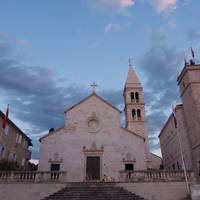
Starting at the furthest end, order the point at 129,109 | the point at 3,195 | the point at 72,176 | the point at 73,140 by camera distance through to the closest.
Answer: the point at 129,109
the point at 73,140
the point at 72,176
the point at 3,195

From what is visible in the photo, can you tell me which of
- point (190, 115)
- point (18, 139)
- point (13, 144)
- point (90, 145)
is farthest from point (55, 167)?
point (190, 115)

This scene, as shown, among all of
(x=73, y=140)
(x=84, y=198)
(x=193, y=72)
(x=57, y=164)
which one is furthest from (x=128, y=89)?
(x=84, y=198)

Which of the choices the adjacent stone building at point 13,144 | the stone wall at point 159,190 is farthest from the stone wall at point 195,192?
the adjacent stone building at point 13,144

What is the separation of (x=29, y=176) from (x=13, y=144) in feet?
37.4

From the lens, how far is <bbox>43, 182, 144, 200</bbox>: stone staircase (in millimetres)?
15396

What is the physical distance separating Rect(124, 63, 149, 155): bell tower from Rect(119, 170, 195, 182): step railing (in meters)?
14.7

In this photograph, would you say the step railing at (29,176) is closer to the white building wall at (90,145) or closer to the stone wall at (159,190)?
the white building wall at (90,145)

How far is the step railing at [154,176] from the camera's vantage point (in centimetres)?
1770

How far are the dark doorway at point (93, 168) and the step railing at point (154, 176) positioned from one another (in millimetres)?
5560

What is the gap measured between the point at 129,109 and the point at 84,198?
22410 mm

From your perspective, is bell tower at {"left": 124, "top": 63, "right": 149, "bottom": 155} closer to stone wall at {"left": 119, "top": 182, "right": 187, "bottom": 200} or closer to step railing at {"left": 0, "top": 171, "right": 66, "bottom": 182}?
stone wall at {"left": 119, "top": 182, "right": 187, "bottom": 200}

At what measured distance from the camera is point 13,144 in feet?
91.6

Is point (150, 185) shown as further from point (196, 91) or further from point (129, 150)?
point (196, 91)

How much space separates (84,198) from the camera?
15.3 meters
